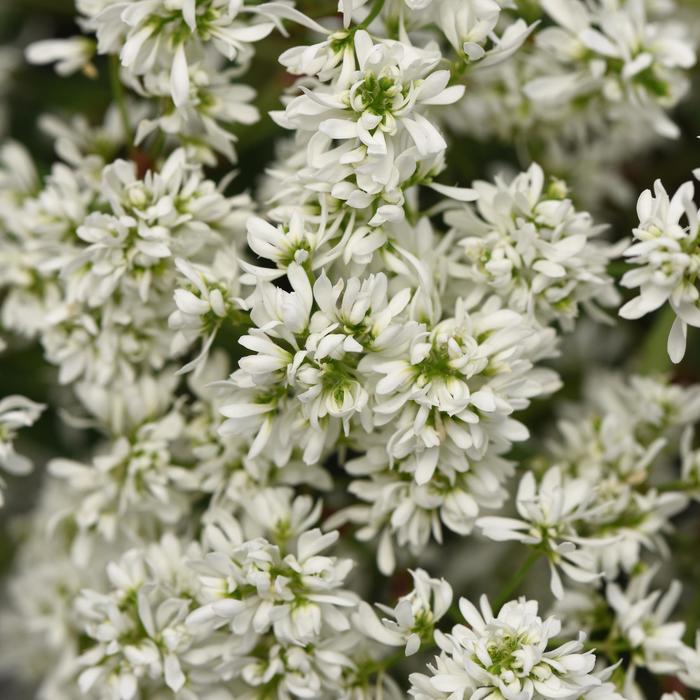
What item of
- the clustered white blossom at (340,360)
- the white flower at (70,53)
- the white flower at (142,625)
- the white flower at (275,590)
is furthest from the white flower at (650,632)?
the white flower at (70,53)

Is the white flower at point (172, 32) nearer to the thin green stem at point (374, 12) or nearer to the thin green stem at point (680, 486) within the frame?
the thin green stem at point (374, 12)

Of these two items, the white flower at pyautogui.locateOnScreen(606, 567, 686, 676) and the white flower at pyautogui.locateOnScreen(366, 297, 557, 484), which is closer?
the white flower at pyautogui.locateOnScreen(366, 297, 557, 484)

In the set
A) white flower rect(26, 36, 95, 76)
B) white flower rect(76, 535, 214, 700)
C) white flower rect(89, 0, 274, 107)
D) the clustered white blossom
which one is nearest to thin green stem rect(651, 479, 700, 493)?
the clustered white blossom

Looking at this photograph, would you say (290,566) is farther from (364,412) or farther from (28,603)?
(28,603)

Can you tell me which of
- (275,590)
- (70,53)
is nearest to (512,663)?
(275,590)

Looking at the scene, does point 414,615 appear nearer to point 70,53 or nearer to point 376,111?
point 376,111

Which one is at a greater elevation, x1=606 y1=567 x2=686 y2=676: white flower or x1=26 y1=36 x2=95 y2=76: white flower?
x1=26 y1=36 x2=95 y2=76: white flower

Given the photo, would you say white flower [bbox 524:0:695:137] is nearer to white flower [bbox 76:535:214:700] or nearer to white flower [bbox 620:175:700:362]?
white flower [bbox 620:175:700:362]

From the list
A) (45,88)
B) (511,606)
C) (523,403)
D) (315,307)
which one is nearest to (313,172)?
(315,307)
